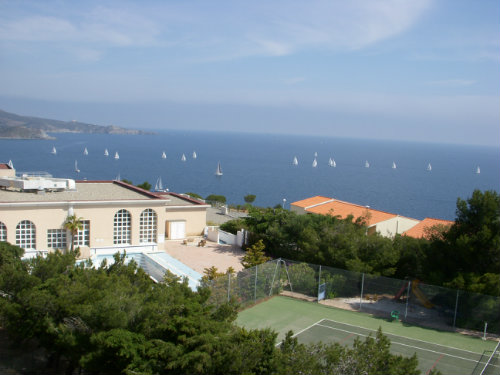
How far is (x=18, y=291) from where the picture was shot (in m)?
14.3

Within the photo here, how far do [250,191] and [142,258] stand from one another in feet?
256

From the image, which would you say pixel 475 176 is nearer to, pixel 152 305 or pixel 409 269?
pixel 409 269

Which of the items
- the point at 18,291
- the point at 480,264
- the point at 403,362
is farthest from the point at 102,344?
the point at 480,264

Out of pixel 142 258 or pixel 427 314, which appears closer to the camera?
pixel 427 314

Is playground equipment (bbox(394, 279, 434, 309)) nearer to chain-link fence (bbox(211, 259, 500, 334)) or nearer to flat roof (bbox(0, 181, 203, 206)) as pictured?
chain-link fence (bbox(211, 259, 500, 334))

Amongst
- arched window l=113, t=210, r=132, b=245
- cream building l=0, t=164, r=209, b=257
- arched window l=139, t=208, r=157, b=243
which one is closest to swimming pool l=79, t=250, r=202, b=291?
cream building l=0, t=164, r=209, b=257

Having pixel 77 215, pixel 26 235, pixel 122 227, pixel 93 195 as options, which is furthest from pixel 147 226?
pixel 26 235

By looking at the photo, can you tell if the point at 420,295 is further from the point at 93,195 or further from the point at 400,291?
the point at 93,195

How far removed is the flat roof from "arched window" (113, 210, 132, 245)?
95cm

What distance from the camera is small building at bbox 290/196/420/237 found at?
32475 millimetres

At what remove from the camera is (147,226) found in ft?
88.8

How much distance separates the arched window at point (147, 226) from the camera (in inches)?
1061

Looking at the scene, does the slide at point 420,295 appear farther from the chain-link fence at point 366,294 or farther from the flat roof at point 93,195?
the flat roof at point 93,195

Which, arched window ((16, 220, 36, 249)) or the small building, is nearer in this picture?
arched window ((16, 220, 36, 249))
